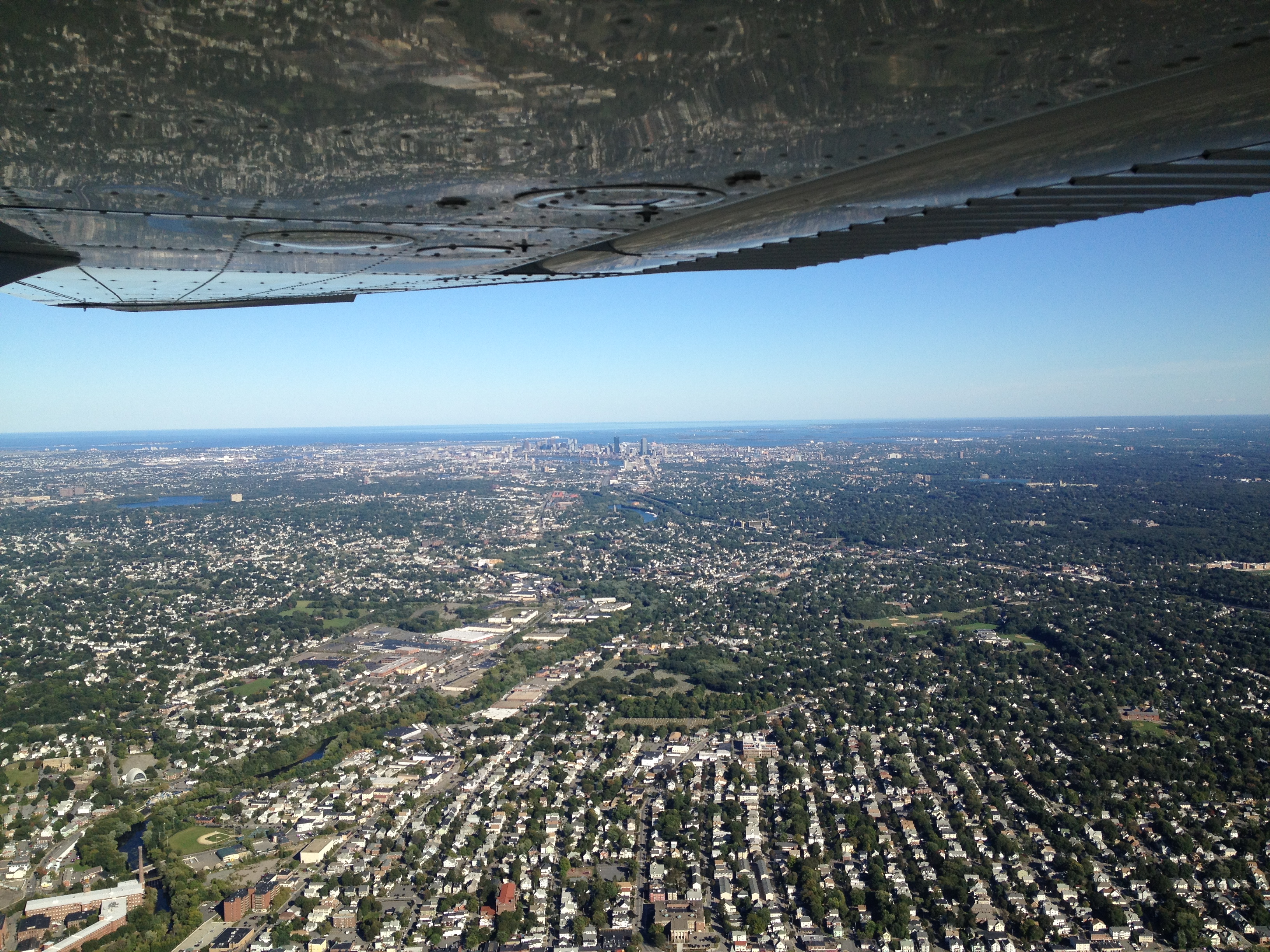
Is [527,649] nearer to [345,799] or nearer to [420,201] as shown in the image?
[345,799]

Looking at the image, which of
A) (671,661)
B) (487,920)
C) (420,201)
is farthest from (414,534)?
(420,201)

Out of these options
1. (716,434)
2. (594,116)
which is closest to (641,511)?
(594,116)

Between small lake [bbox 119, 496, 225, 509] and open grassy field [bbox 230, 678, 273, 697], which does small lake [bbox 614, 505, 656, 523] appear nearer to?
small lake [bbox 119, 496, 225, 509]

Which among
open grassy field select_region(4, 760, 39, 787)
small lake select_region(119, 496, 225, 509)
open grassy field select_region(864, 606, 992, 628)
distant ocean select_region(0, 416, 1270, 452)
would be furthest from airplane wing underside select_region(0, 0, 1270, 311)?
distant ocean select_region(0, 416, 1270, 452)

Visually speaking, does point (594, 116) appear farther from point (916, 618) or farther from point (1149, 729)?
point (916, 618)

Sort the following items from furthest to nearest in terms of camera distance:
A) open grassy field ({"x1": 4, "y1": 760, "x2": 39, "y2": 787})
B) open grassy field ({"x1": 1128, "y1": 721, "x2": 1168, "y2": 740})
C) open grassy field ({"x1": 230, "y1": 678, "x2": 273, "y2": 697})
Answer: open grassy field ({"x1": 230, "y1": 678, "x2": 273, "y2": 697}) < open grassy field ({"x1": 1128, "y1": 721, "x2": 1168, "y2": 740}) < open grassy field ({"x1": 4, "y1": 760, "x2": 39, "y2": 787})

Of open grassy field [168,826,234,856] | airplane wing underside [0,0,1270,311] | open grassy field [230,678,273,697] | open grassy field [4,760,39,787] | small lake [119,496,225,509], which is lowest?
open grassy field [230,678,273,697]
